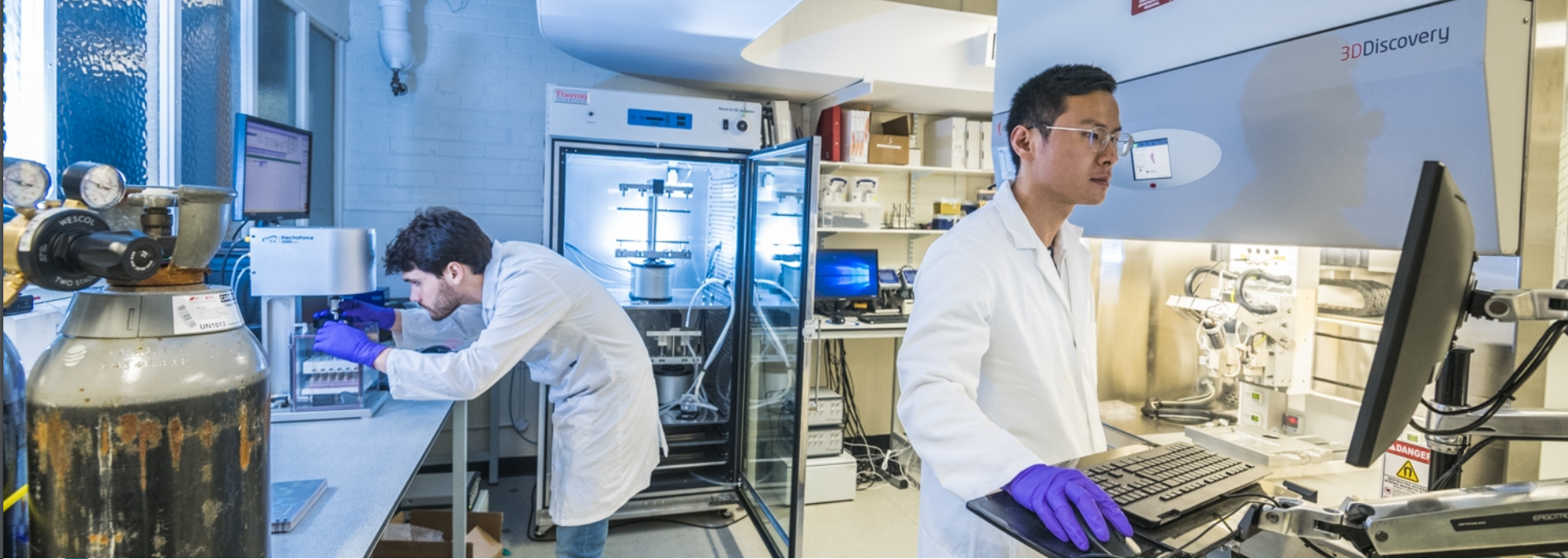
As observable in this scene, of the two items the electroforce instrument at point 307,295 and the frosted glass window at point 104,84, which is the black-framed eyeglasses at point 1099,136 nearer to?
the electroforce instrument at point 307,295

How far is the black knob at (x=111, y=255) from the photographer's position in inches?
26.1

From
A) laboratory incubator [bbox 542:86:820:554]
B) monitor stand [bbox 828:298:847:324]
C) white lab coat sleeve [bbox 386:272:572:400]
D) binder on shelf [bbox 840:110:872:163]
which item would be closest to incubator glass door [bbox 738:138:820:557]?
laboratory incubator [bbox 542:86:820:554]

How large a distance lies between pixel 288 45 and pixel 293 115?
262mm

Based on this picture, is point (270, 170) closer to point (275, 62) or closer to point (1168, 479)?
point (275, 62)

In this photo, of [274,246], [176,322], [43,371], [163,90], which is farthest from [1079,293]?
[163,90]

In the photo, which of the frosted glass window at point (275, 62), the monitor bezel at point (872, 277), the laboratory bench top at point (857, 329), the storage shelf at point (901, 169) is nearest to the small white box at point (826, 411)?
the laboratory bench top at point (857, 329)

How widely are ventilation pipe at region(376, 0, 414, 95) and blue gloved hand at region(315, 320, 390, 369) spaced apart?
169cm

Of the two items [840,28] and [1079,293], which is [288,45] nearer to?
[840,28]

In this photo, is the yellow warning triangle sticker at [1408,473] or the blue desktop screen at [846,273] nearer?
the yellow warning triangle sticker at [1408,473]

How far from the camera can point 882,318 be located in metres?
3.56

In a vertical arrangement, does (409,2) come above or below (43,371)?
above

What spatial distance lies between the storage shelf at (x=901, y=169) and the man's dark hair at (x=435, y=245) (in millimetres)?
1836

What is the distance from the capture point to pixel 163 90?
6.70 feet

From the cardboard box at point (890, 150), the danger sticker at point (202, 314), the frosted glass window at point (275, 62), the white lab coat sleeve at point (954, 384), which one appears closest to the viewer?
the danger sticker at point (202, 314)
